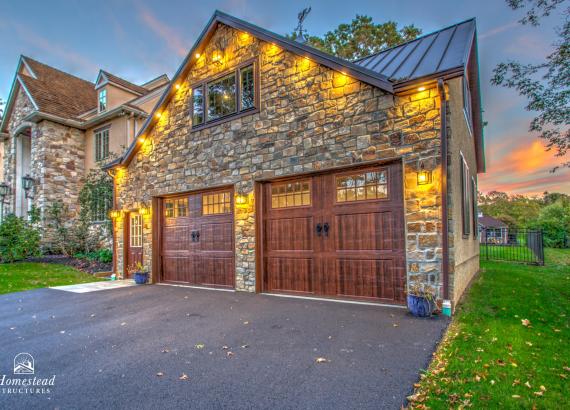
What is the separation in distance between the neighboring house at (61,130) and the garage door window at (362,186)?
36.0ft

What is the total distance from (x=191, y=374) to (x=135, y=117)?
13.2 meters

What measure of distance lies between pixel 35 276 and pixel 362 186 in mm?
10168

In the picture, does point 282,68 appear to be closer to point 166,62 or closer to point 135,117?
point 135,117

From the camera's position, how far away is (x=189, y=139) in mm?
8234

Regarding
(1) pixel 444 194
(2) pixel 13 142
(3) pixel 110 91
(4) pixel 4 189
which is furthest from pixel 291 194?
(2) pixel 13 142

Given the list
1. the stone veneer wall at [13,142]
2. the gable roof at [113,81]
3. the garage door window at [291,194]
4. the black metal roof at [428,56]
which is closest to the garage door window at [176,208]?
the garage door window at [291,194]

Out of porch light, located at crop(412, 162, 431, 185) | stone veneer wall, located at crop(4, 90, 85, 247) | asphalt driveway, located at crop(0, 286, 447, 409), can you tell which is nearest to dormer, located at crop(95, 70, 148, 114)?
stone veneer wall, located at crop(4, 90, 85, 247)

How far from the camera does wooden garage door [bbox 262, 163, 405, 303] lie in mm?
5391

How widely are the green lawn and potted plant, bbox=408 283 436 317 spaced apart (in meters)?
8.97

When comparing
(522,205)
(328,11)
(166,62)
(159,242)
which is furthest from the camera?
(522,205)

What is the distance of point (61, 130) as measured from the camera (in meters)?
14.4

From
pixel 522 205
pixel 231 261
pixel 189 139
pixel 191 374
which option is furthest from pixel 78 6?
pixel 522 205

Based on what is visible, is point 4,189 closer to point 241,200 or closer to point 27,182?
point 27,182

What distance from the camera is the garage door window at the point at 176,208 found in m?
8.47
